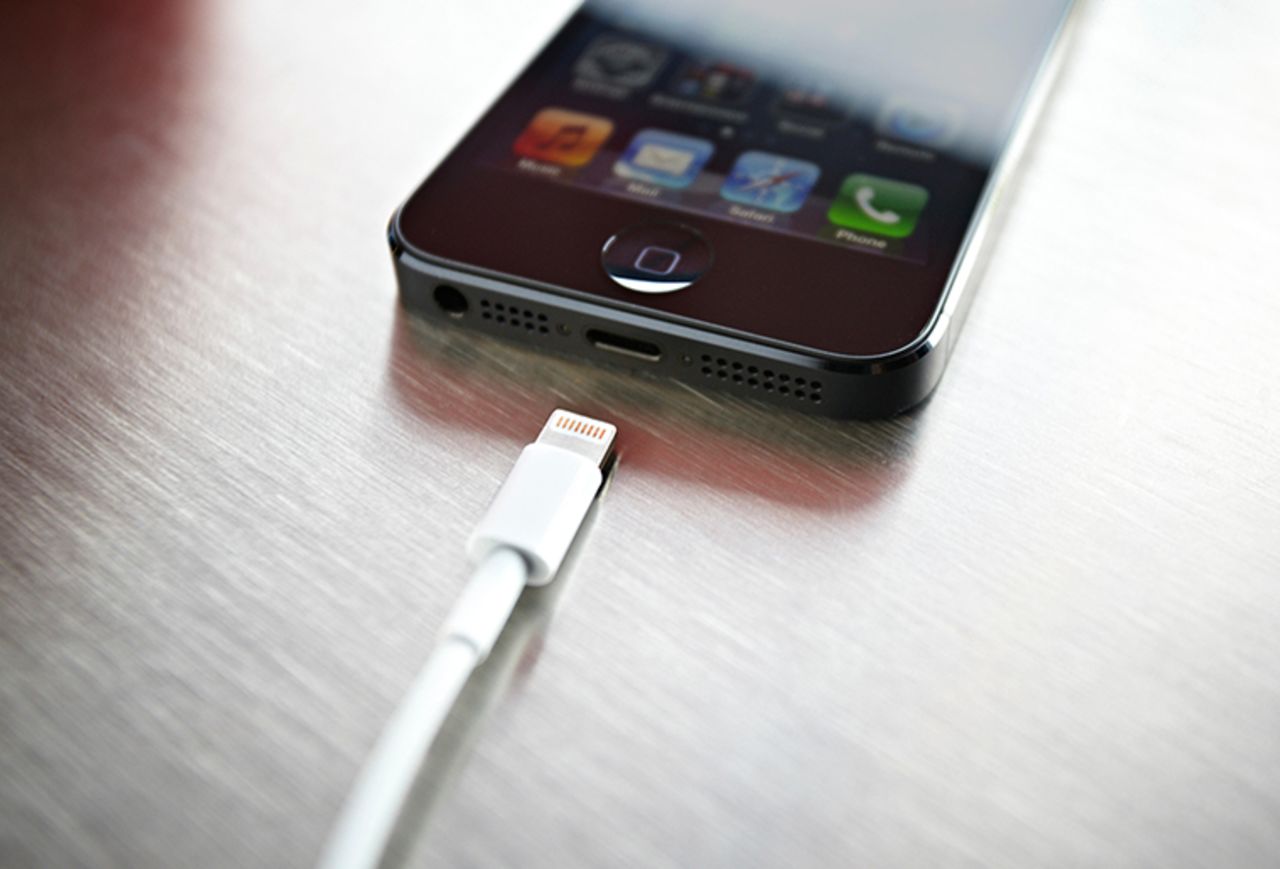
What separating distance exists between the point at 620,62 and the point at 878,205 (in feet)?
0.53

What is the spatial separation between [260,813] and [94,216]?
0.34 metres

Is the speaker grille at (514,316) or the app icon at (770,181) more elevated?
the app icon at (770,181)

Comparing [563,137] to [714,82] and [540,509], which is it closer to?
[714,82]

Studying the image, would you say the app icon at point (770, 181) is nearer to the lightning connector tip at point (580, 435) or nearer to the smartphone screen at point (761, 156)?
the smartphone screen at point (761, 156)

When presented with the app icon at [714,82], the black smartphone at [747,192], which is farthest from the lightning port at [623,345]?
the app icon at [714,82]

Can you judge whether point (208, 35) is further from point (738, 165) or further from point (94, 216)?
point (738, 165)

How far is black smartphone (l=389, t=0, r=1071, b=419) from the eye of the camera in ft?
1.56

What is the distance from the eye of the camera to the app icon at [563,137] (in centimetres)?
56

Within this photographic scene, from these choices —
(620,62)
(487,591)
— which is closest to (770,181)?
(620,62)

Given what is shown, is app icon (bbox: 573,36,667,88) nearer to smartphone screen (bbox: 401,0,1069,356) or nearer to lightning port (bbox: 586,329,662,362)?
smartphone screen (bbox: 401,0,1069,356)

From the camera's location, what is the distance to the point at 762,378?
18.7 inches

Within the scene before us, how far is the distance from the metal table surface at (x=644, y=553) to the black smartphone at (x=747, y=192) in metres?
0.03

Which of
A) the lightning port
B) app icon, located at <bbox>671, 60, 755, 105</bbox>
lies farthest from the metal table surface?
app icon, located at <bbox>671, 60, 755, 105</bbox>

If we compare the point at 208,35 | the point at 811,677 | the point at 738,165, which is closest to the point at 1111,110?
the point at 738,165
